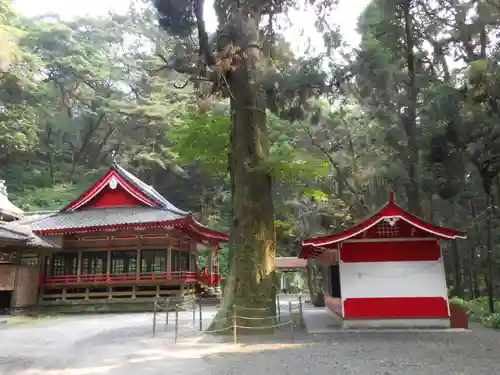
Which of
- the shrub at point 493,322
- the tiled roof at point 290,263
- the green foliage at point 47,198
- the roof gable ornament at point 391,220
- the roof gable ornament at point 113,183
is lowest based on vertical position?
the shrub at point 493,322

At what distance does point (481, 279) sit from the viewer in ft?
91.1

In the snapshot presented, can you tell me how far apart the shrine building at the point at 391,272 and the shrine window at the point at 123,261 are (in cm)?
1297

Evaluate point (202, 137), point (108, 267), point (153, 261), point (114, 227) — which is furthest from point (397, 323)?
point (108, 267)

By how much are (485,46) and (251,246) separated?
12779 millimetres

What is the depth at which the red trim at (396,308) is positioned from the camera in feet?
37.1

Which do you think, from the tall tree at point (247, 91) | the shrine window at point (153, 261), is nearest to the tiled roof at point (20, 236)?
the shrine window at point (153, 261)

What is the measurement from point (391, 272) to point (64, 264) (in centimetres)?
1726

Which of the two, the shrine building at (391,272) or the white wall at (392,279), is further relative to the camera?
the white wall at (392,279)

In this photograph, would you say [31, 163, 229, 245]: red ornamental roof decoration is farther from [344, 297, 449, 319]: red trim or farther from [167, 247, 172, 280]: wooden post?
[344, 297, 449, 319]: red trim

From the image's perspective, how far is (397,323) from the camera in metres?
11.3

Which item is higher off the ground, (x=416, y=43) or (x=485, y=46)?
(x=416, y=43)

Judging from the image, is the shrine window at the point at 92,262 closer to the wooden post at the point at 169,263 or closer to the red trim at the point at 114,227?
the red trim at the point at 114,227

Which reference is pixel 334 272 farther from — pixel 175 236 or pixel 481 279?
pixel 481 279

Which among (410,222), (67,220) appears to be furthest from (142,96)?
(410,222)
